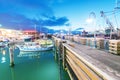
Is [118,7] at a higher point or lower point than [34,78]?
higher

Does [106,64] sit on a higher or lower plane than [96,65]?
lower

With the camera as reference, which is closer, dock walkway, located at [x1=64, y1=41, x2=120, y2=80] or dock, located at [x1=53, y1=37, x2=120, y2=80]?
dock walkway, located at [x1=64, y1=41, x2=120, y2=80]

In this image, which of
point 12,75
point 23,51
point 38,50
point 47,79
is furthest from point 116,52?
point 23,51

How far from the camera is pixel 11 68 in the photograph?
2983 centimetres

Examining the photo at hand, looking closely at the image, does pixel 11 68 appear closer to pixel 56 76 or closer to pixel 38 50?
pixel 56 76

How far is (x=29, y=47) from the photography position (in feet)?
189

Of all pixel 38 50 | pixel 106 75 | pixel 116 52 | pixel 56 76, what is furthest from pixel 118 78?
pixel 38 50

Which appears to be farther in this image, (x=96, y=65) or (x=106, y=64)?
(x=106, y=64)

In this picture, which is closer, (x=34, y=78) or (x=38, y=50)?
(x=34, y=78)

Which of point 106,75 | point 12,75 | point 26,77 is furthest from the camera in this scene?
point 12,75

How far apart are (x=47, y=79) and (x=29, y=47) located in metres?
36.4

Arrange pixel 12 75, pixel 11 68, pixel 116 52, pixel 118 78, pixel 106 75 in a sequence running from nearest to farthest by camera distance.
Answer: pixel 118 78
pixel 106 75
pixel 116 52
pixel 12 75
pixel 11 68

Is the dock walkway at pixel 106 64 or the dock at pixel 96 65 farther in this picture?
the dock at pixel 96 65

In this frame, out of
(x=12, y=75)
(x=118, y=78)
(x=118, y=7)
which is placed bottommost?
(x=12, y=75)
